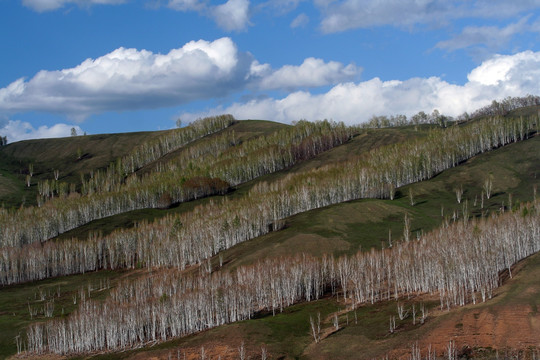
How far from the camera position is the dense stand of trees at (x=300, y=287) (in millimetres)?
104750

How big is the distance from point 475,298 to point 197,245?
110231 millimetres

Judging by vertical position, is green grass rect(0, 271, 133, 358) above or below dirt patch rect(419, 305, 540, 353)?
above

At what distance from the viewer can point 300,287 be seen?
127 meters

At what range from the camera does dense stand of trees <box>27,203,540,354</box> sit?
104750mm

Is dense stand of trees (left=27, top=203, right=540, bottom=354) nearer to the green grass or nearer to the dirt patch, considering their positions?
the green grass

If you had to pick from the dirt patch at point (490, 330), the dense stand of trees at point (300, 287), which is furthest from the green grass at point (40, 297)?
the dirt patch at point (490, 330)

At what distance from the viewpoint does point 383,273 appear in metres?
125

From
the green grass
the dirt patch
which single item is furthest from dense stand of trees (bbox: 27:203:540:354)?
the dirt patch

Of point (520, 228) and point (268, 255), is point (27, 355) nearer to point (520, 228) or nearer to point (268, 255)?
point (268, 255)

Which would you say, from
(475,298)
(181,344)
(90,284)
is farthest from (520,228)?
(90,284)

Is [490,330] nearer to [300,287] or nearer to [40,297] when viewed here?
[300,287]

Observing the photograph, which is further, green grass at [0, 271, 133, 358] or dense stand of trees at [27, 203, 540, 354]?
green grass at [0, 271, 133, 358]

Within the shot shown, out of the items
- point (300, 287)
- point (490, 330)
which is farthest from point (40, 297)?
point (490, 330)

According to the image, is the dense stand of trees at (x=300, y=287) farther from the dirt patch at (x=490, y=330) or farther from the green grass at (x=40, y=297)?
the dirt patch at (x=490, y=330)
